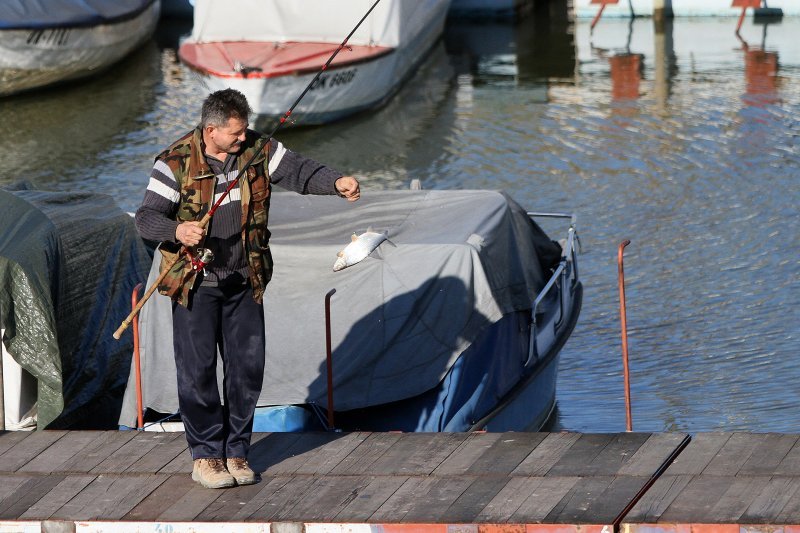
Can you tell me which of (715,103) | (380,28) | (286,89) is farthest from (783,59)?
(286,89)

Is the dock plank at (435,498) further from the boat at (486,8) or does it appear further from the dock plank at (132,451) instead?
the boat at (486,8)

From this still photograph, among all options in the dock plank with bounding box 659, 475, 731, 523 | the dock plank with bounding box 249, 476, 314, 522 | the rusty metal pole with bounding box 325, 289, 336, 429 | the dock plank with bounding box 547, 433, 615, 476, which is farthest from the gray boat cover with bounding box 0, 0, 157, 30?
the dock plank with bounding box 659, 475, 731, 523

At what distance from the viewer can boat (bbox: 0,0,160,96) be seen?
2097cm

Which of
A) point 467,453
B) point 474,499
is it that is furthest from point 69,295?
point 474,499

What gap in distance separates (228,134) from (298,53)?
43.8 feet

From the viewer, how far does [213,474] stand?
6.54 meters

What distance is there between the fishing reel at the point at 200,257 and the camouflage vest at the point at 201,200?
4cm

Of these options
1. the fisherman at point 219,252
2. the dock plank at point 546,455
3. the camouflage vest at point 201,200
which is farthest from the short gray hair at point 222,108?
the dock plank at point 546,455

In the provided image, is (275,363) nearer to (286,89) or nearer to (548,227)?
(548,227)

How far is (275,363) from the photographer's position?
316 inches

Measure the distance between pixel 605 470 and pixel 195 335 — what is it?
1.96 meters

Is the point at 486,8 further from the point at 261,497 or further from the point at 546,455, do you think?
the point at 261,497

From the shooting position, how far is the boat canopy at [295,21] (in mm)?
19797

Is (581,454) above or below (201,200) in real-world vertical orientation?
below
